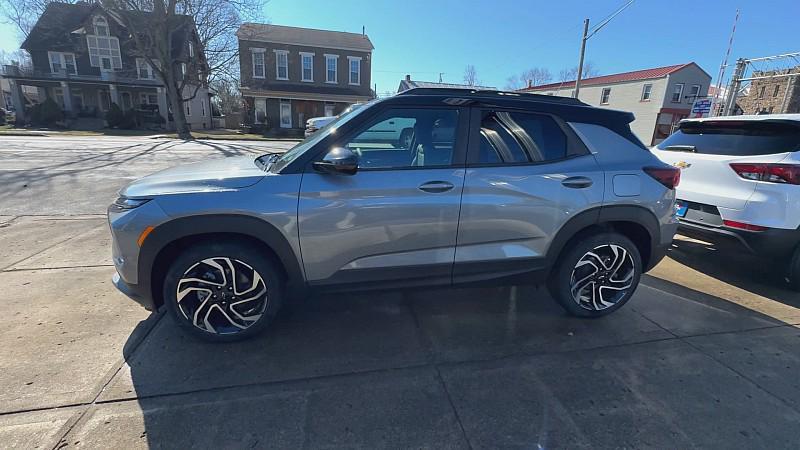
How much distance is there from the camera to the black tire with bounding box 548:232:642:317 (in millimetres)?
3137

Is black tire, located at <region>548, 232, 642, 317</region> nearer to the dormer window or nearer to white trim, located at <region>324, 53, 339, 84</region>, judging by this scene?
white trim, located at <region>324, 53, 339, 84</region>

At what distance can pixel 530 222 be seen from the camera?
9.38 ft

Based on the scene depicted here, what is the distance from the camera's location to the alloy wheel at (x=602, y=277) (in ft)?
10.5

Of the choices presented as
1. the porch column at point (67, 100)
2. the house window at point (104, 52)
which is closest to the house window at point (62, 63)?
the house window at point (104, 52)

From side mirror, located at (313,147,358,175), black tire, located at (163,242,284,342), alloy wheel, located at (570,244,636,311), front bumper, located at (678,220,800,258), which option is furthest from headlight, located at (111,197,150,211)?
front bumper, located at (678,220,800,258)

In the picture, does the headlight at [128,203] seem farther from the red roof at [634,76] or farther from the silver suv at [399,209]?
the red roof at [634,76]

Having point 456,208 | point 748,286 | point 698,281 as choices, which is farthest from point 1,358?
point 748,286

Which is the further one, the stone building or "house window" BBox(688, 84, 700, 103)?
the stone building

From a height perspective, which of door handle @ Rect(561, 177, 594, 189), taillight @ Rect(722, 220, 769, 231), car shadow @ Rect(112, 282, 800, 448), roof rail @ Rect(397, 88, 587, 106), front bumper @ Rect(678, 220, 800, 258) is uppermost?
roof rail @ Rect(397, 88, 587, 106)

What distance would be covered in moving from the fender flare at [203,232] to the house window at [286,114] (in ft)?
97.9

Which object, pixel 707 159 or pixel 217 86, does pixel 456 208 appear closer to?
pixel 707 159

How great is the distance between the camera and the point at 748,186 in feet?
12.1

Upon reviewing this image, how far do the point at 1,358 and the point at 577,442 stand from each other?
3597mm

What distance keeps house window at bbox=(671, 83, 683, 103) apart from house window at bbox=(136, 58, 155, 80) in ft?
146
